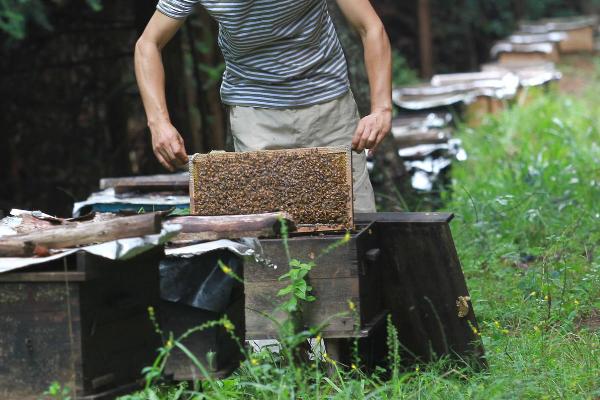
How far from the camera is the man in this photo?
189 inches

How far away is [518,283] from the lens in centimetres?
593

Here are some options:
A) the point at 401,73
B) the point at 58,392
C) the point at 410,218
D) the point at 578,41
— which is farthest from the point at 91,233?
the point at 401,73

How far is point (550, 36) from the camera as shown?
60.7 ft

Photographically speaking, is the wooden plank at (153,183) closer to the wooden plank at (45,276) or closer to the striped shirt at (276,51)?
the striped shirt at (276,51)

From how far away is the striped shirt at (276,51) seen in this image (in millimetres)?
4984

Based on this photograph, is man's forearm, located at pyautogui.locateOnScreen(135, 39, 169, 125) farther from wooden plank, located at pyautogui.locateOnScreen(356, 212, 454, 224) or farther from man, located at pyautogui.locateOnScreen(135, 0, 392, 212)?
wooden plank, located at pyautogui.locateOnScreen(356, 212, 454, 224)

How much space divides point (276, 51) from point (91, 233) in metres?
1.95

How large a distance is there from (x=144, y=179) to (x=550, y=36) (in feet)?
44.4

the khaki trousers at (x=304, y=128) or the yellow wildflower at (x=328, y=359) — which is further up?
the khaki trousers at (x=304, y=128)

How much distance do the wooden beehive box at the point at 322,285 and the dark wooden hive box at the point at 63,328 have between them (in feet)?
2.91

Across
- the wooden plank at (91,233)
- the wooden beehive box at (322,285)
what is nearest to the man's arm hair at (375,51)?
the wooden beehive box at (322,285)

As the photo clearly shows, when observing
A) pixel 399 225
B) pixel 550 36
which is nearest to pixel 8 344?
pixel 399 225

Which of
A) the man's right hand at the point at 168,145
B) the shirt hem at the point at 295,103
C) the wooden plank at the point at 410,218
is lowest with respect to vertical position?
the wooden plank at the point at 410,218

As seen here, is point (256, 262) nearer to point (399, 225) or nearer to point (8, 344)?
point (399, 225)
